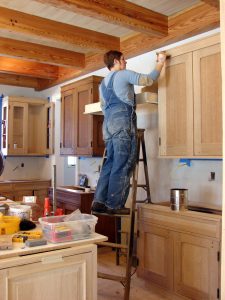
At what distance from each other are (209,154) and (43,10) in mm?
2342

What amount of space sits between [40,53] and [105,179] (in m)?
2.41

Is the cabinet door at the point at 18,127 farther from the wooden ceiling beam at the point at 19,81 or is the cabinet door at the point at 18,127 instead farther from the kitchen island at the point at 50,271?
the kitchen island at the point at 50,271

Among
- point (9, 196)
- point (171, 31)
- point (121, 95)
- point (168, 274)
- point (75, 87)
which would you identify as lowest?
point (168, 274)

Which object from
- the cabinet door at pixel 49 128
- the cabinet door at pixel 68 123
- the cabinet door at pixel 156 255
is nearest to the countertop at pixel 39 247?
the cabinet door at pixel 156 255

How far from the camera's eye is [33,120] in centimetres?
660

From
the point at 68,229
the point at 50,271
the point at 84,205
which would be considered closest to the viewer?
the point at 50,271

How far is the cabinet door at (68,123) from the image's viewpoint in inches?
195

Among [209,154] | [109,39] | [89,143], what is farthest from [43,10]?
[209,154]

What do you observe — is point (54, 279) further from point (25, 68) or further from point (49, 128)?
point (49, 128)

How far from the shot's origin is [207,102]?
117 inches

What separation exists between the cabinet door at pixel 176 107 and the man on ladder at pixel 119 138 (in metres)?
0.22

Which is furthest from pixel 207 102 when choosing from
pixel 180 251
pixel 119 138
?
pixel 180 251

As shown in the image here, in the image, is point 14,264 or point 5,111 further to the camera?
point 5,111

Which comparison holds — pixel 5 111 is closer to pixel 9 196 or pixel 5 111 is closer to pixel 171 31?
pixel 9 196
